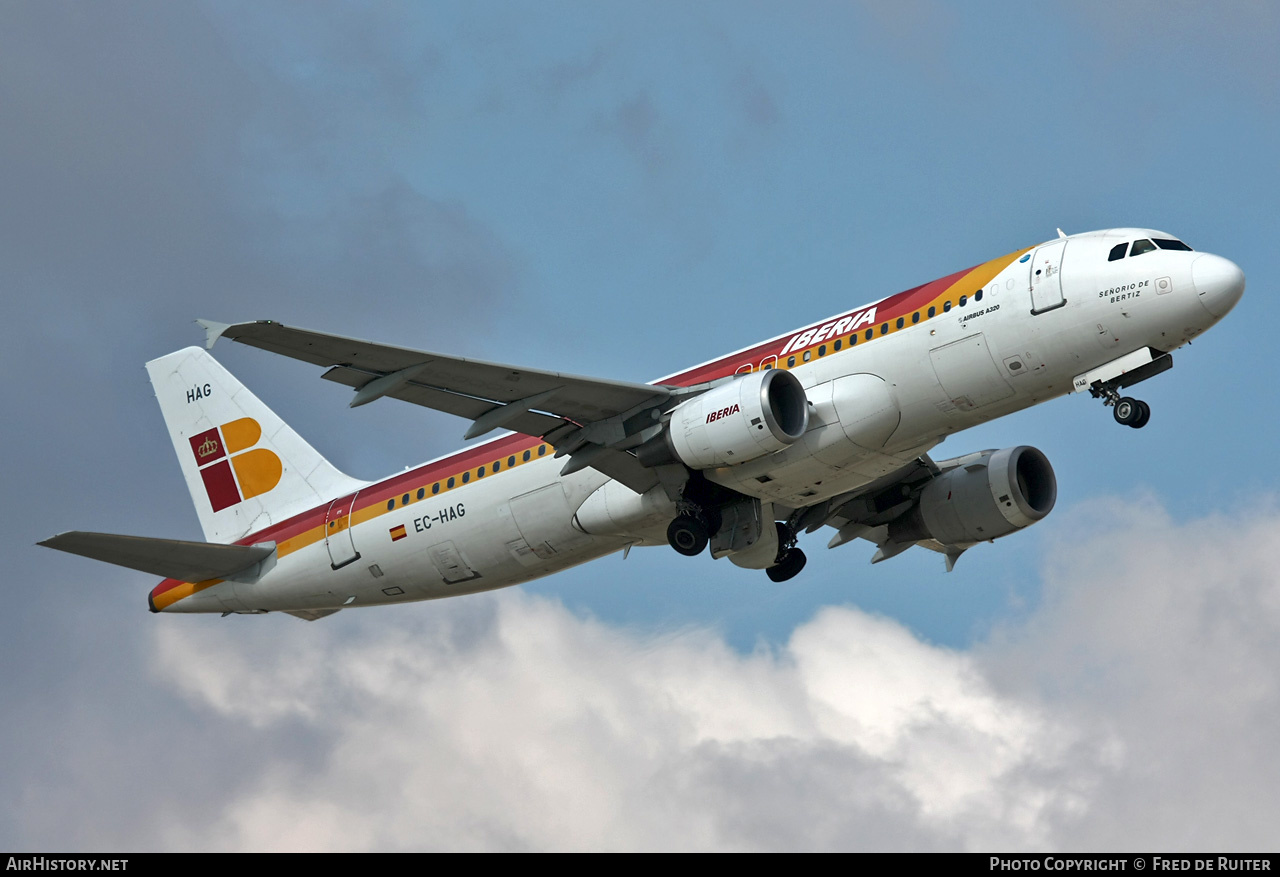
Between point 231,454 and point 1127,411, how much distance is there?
2550cm

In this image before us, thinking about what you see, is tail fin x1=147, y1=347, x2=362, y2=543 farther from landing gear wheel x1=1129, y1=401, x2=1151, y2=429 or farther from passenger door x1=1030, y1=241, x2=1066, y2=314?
landing gear wheel x1=1129, y1=401, x2=1151, y2=429

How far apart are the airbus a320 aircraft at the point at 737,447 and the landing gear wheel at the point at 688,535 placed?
0.04 m

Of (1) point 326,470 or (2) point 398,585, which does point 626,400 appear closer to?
(2) point 398,585

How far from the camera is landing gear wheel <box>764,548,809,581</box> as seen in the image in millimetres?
37312

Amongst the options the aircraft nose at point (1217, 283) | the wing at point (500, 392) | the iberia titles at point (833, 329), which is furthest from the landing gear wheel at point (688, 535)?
the aircraft nose at point (1217, 283)

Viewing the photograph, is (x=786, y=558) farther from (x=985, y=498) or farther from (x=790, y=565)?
(x=985, y=498)

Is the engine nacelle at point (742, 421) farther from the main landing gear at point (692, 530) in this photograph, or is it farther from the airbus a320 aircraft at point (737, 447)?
the main landing gear at point (692, 530)

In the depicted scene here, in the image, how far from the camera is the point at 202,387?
43938mm

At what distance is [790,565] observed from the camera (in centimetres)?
3738

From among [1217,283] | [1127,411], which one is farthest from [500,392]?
[1217,283]

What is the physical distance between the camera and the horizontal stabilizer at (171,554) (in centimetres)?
3397

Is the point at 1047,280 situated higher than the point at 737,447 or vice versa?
the point at 1047,280
